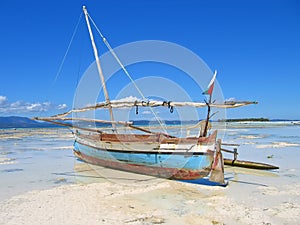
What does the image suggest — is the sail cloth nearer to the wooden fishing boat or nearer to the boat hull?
the wooden fishing boat

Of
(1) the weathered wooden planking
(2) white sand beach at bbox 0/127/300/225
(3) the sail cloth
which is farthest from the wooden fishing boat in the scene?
(1) the weathered wooden planking

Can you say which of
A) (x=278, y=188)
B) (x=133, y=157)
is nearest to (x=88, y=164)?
(x=133, y=157)

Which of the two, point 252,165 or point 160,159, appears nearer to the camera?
point 160,159

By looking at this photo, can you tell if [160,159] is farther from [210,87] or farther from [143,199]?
[210,87]

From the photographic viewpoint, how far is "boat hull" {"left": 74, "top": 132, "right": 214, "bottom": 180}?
7.91 m

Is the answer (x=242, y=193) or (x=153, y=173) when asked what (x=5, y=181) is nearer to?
(x=153, y=173)

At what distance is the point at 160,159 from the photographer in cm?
856

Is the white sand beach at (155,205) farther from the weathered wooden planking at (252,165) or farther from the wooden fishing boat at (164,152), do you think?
the weathered wooden planking at (252,165)

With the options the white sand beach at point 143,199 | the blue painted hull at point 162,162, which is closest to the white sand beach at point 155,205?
the white sand beach at point 143,199

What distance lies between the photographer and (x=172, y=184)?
802 centimetres

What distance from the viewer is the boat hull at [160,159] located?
791cm

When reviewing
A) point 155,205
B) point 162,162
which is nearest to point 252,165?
point 162,162

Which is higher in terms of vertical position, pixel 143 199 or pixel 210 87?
pixel 210 87

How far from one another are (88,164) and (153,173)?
13.4 feet
